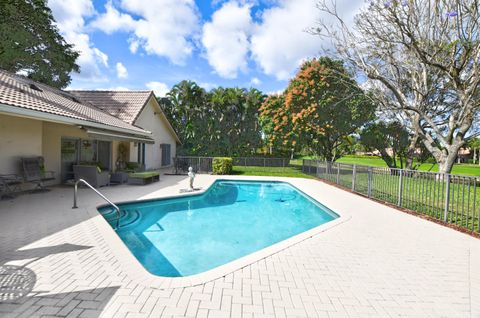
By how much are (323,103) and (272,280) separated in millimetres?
20426

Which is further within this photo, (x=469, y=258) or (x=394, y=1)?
(x=394, y=1)

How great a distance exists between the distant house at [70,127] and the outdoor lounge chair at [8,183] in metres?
0.53

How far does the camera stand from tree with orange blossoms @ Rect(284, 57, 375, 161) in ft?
71.6

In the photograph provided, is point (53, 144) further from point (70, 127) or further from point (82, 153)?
point (82, 153)

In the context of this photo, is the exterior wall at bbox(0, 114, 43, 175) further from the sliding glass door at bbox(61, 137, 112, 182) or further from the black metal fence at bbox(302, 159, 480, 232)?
the black metal fence at bbox(302, 159, 480, 232)

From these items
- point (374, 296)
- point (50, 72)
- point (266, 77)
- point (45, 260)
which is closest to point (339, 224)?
point (374, 296)

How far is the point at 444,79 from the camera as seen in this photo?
61.9ft

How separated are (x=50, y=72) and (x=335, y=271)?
3441 centimetres

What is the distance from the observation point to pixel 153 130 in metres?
23.7

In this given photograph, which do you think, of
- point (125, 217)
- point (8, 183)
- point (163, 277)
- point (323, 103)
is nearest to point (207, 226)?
point (125, 217)

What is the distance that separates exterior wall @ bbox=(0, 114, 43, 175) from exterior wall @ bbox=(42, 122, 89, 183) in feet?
2.78

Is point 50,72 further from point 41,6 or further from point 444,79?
point 444,79

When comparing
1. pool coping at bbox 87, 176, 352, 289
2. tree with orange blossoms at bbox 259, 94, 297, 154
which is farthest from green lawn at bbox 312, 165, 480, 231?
tree with orange blossoms at bbox 259, 94, 297, 154

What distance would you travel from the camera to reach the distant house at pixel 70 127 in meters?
9.84
